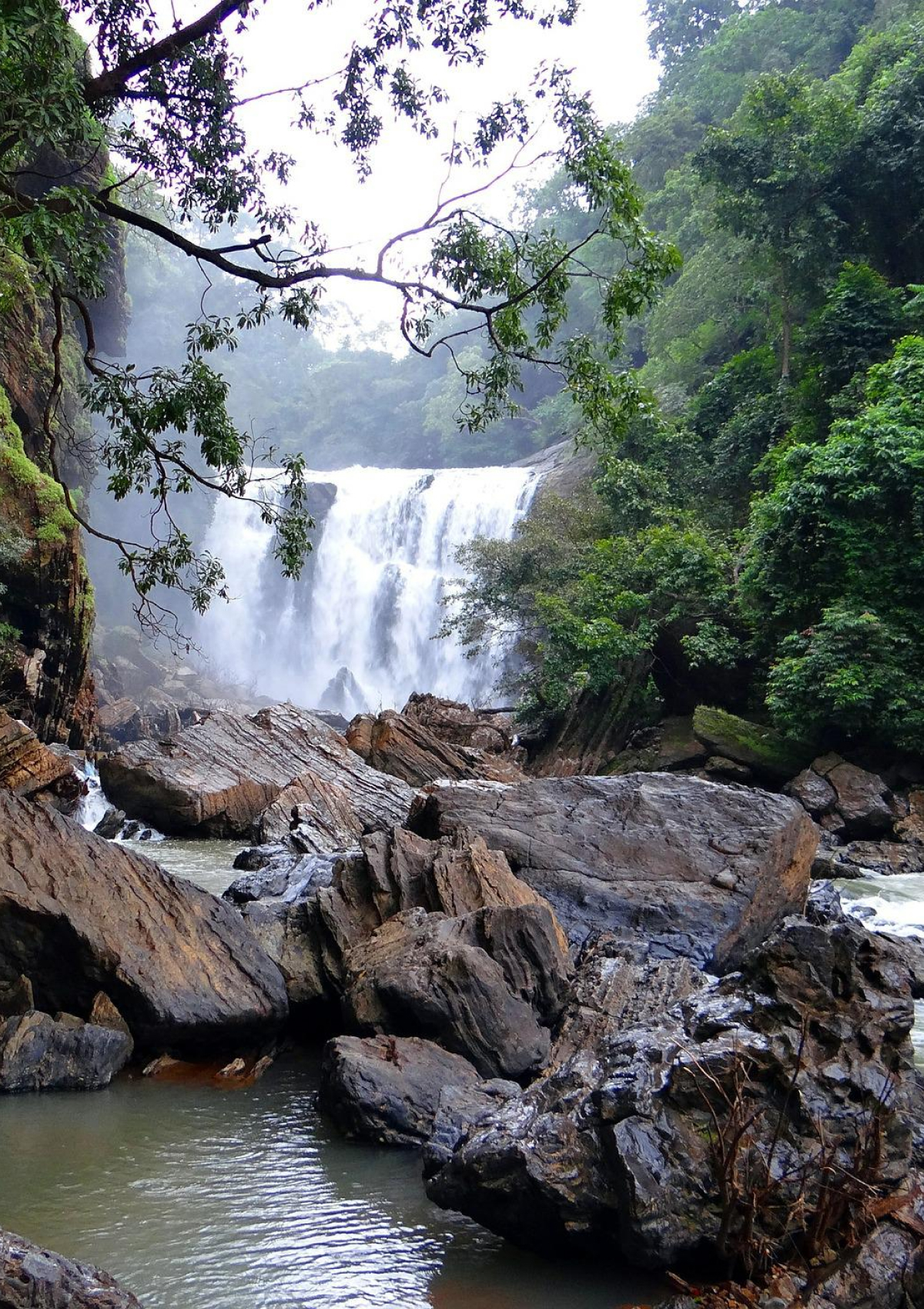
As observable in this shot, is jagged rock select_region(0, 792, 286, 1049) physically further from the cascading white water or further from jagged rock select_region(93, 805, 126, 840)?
the cascading white water

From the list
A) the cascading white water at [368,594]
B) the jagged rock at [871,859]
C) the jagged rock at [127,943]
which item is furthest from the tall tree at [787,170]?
the jagged rock at [127,943]

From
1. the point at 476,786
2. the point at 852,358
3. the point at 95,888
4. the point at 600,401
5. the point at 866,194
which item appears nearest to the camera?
the point at 95,888

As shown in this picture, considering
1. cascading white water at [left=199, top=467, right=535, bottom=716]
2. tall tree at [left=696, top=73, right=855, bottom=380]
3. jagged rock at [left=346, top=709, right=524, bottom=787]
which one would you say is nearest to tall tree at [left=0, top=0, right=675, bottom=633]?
jagged rock at [left=346, top=709, right=524, bottom=787]

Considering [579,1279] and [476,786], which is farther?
[476,786]

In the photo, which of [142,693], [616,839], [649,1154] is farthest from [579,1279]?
[142,693]

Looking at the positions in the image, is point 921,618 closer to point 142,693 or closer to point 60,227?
point 60,227

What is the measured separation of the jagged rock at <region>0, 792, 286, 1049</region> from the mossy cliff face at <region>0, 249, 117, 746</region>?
422 inches

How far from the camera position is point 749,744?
1778cm

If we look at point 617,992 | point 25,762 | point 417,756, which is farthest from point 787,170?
point 617,992

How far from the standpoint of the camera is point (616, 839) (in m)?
8.39

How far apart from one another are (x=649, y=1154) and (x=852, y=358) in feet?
64.8

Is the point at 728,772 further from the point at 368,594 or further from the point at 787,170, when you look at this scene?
the point at 368,594

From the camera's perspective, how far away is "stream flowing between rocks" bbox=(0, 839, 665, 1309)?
11.8ft

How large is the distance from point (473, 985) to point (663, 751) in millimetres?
14715
